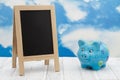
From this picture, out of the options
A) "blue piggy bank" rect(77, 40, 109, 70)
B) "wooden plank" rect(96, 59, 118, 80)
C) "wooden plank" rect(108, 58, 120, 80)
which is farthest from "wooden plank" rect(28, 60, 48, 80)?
"wooden plank" rect(108, 58, 120, 80)

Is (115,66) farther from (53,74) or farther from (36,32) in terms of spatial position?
(36,32)

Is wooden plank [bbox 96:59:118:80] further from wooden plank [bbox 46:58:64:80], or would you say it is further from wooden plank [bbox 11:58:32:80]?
wooden plank [bbox 11:58:32:80]

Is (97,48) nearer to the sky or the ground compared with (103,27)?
nearer to the ground

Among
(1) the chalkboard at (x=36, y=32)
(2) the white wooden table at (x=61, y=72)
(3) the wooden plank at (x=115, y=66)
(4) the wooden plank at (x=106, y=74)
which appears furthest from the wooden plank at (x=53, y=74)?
(3) the wooden plank at (x=115, y=66)

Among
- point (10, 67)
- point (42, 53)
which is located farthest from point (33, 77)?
point (10, 67)

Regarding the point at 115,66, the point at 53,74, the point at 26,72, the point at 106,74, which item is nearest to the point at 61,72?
the point at 53,74

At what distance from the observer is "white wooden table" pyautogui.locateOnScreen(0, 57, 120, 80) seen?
2.75 m

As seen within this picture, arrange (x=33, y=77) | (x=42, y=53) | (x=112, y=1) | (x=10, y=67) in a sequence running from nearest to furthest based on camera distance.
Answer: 1. (x=33, y=77)
2. (x=42, y=53)
3. (x=10, y=67)
4. (x=112, y=1)

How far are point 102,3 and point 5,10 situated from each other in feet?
A: 4.56

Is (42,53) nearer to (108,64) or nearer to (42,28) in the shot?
(42,28)

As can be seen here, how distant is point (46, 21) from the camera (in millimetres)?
2986

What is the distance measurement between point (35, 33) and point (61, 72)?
1.75 feet

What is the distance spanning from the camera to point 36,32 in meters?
2.95

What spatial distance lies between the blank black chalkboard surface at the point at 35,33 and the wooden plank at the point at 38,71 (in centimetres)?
16
